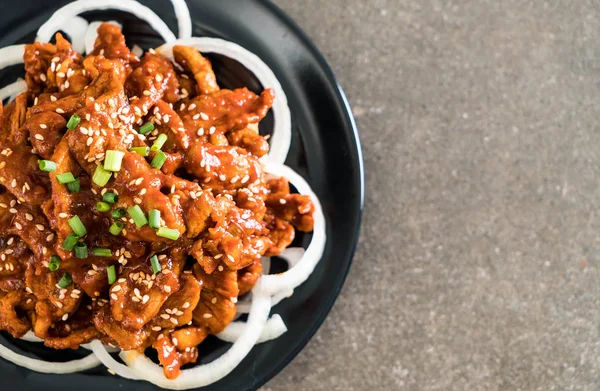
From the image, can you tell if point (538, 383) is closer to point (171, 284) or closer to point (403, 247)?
point (403, 247)

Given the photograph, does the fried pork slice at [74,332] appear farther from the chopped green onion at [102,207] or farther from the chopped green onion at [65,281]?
the chopped green onion at [102,207]

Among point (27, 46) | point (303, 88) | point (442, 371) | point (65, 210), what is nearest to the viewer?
point (65, 210)

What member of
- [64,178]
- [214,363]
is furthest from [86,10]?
[214,363]

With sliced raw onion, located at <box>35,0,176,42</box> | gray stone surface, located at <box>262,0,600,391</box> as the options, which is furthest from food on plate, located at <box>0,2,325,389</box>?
gray stone surface, located at <box>262,0,600,391</box>

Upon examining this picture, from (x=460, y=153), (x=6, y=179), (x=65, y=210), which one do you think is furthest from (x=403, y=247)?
(x=6, y=179)

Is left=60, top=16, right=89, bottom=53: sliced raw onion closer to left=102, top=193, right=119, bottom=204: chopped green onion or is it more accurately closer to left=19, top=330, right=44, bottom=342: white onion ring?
left=102, top=193, right=119, bottom=204: chopped green onion

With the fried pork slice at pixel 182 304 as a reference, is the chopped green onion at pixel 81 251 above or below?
above

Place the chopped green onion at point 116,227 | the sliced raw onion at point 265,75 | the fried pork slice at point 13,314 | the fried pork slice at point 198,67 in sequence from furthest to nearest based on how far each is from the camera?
1. the sliced raw onion at point 265,75
2. the fried pork slice at point 198,67
3. the fried pork slice at point 13,314
4. the chopped green onion at point 116,227

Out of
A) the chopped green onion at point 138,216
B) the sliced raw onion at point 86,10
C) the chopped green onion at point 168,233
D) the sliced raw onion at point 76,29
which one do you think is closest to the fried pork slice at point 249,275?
the chopped green onion at point 168,233
